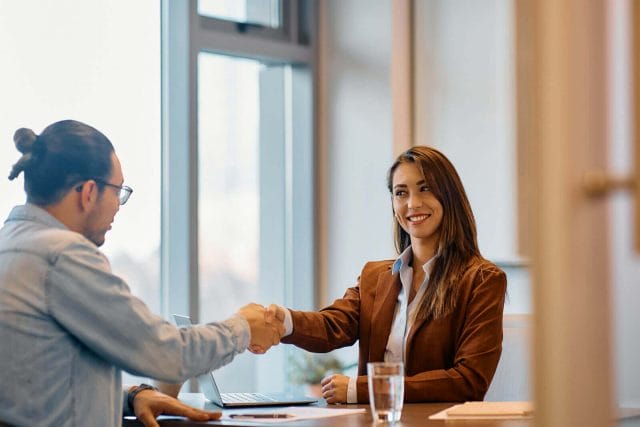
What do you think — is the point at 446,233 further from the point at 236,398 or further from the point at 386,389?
the point at 386,389

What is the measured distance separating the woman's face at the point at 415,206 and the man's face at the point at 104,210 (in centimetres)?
100

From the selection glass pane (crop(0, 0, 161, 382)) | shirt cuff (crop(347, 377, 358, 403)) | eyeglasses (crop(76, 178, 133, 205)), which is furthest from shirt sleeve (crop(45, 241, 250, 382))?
glass pane (crop(0, 0, 161, 382))

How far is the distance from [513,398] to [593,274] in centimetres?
237

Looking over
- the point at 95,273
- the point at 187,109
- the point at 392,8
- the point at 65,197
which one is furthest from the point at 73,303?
the point at 392,8

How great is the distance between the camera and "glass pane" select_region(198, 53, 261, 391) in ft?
15.6

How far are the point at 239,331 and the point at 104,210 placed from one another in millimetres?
430

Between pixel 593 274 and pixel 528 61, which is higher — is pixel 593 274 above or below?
below

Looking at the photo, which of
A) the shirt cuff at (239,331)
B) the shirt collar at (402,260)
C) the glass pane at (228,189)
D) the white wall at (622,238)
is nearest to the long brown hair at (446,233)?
the shirt collar at (402,260)

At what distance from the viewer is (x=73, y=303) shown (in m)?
2.12

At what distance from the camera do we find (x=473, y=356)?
278 cm

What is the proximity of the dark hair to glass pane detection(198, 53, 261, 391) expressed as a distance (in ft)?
7.43

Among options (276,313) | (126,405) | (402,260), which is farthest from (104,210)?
(402,260)

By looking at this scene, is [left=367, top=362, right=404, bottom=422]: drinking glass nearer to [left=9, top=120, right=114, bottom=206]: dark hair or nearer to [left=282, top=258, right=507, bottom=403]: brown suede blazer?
[left=282, top=258, right=507, bottom=403]: brown suede blazer

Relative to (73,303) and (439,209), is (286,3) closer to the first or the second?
(439,209)
